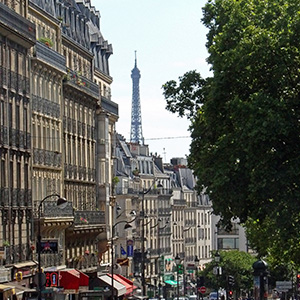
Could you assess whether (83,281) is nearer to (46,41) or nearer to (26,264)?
(26,264)

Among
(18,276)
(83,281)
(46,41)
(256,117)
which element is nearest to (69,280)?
(83,281)

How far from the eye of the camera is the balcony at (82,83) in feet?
246

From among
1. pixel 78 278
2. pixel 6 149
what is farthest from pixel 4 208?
pixel 78 278

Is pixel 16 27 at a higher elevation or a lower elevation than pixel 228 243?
higher

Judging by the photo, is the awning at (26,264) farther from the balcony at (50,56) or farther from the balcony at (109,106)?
the balcony at (109,106)

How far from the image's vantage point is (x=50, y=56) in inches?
2724

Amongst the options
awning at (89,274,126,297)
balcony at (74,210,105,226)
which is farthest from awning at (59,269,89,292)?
awning at (89,274,126,297)

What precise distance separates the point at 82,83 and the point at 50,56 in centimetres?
967

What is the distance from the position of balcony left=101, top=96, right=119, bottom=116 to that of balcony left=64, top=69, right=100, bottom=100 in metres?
3.88

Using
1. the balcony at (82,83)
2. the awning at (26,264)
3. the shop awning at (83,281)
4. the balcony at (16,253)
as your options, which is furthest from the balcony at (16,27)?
the shop awning at (83,281)

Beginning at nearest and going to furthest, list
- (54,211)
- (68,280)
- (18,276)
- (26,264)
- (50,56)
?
(18,276), (26,264), (68,280), (54,211), (50,56)

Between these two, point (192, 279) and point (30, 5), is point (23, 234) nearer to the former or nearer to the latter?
point (30, 5)

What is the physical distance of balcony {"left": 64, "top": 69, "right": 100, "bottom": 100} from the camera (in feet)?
246

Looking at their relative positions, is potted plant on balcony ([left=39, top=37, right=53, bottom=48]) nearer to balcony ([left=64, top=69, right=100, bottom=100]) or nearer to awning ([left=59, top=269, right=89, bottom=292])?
balcony ([left=64, top=69, right=100, bottom=100])
